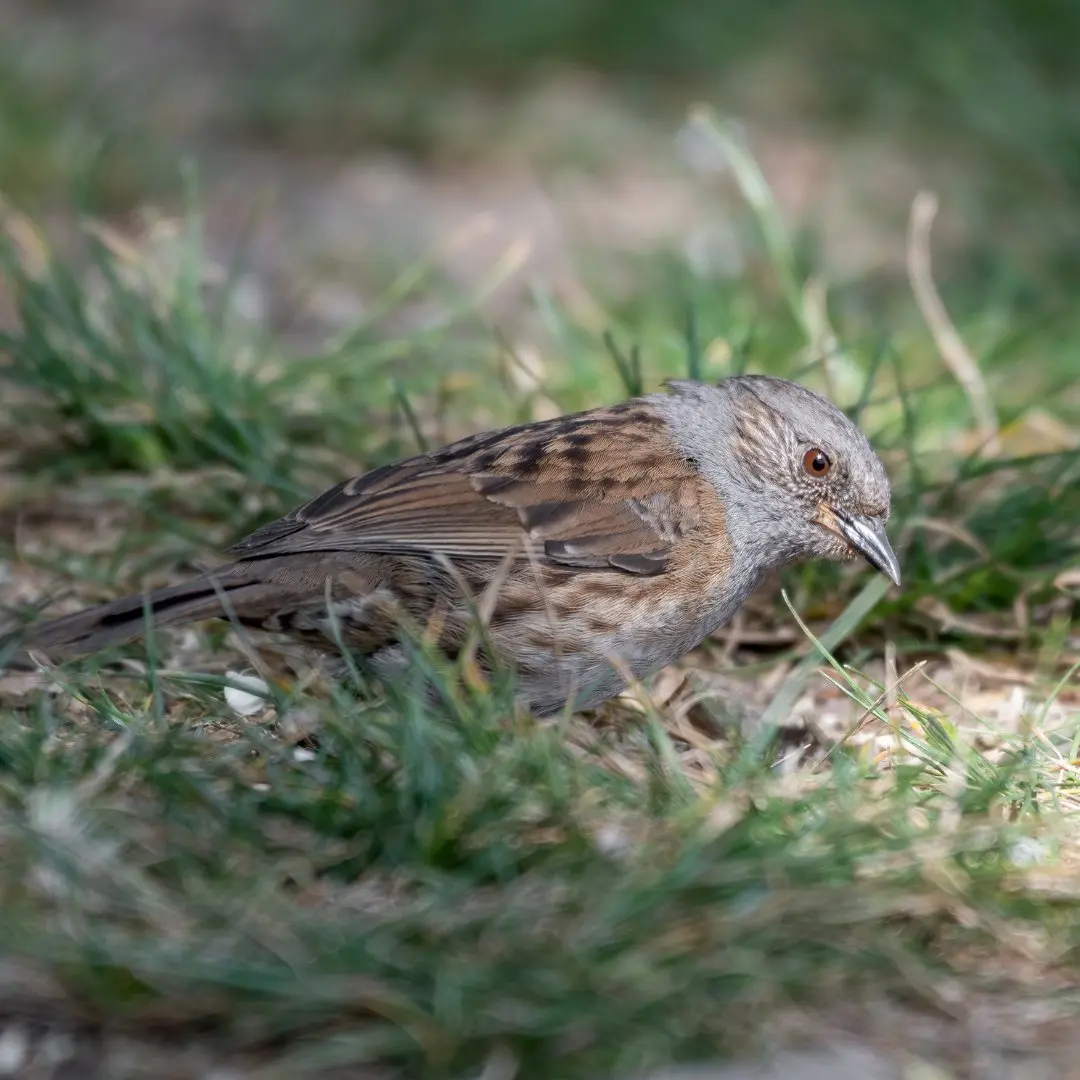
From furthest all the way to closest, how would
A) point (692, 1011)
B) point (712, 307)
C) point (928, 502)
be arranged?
point (712, 307) → point (928, 502) → point (692, 1011)

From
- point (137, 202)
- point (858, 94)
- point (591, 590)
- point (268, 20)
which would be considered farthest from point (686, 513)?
point (268, 20)

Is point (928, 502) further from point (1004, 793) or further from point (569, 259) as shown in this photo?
point (569, 259)

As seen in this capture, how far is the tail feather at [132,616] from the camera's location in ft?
14.1

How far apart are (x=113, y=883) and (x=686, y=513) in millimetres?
1923

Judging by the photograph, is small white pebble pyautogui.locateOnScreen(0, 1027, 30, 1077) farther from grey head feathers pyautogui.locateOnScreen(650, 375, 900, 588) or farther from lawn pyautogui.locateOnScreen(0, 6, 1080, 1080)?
grey head feathers pyautogui.locateOnScreen(650, 375, 900, 588)

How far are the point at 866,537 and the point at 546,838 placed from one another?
167 cm

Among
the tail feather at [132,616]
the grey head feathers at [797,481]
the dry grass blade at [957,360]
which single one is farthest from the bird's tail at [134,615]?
the dry grass blade at [957,360]

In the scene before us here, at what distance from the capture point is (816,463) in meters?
4.71

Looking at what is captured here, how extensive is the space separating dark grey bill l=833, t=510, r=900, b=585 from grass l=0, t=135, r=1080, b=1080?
153 millimetres

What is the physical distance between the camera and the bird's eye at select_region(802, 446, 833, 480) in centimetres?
471

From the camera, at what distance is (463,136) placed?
31.3 ft

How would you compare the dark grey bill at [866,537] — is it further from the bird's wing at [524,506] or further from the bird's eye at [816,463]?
the bird's wing at [524,506]

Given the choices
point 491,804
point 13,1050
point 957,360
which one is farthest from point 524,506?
point 957,360

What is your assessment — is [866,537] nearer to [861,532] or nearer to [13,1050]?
[861,532]
